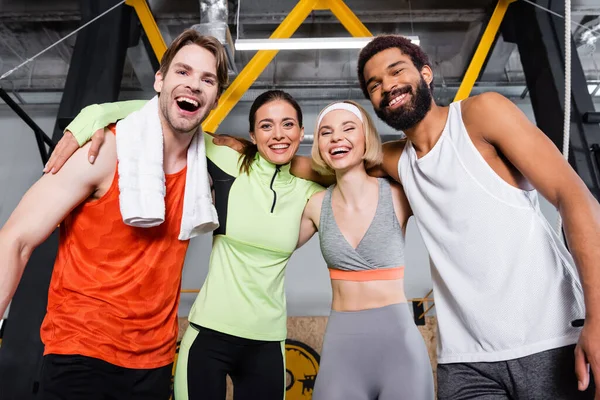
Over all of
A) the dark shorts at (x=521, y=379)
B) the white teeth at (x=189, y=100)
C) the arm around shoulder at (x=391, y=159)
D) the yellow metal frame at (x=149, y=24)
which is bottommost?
the dark shorts at (x=521, y=379)

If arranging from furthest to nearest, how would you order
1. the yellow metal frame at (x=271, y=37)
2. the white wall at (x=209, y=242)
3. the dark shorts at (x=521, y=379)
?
the white wall at (x=209, y=242), the yellow metal frame at (x=271, y=37), the dark shorts at (x=521, y=379)

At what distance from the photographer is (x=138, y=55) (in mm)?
5930

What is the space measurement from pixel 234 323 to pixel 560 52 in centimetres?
359

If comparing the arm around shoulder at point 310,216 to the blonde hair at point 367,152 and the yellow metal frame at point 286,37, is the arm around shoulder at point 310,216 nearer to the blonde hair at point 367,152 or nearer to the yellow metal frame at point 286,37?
the blonde hair at point 367,152

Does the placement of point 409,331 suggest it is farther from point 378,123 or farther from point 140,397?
point 378,123

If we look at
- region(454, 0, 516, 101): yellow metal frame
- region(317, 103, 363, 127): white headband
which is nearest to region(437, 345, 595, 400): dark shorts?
region(317, 103, 363, 127): white headband

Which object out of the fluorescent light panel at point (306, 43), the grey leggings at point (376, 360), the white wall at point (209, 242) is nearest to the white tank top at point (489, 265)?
the grey leggings at point (376, 360)

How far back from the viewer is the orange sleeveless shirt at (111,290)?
1.35 meters

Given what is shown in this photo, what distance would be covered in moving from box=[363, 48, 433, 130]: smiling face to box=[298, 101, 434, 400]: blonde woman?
0.29 metres

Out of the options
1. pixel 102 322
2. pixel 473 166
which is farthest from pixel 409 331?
pixel 102 322

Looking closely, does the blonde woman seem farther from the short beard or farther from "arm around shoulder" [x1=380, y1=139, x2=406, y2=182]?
the short beard

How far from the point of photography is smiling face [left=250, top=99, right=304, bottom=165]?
202 cm

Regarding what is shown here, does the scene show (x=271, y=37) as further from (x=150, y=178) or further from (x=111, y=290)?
(x=111, y=290)

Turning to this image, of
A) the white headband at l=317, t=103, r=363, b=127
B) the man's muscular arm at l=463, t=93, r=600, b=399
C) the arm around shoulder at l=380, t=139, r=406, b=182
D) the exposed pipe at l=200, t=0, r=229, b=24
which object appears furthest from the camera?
the exposed pipe at l=200, t=0, r=229, b=24
